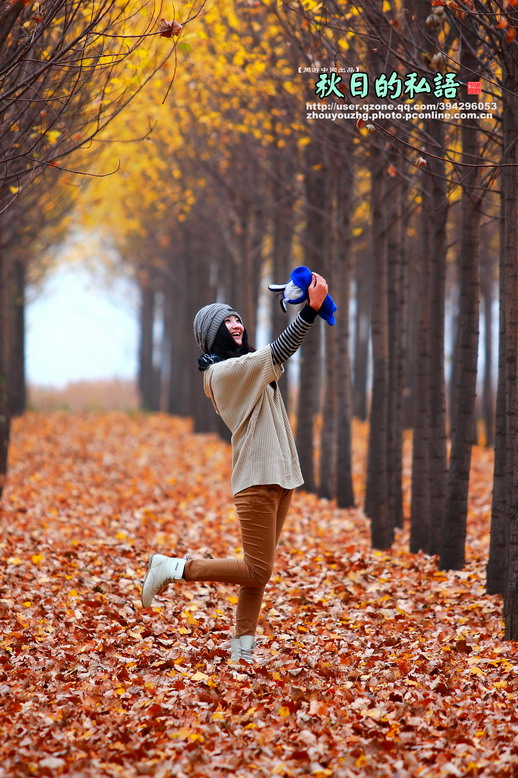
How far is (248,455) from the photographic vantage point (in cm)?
508

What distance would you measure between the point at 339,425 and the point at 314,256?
290cm

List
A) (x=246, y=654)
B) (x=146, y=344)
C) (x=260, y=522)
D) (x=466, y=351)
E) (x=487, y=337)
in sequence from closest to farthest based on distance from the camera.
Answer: (x=260, y=522) < (x=246, y=654) < (x=466, y=351) < (x=487, y=337) < (x=146, y=344)

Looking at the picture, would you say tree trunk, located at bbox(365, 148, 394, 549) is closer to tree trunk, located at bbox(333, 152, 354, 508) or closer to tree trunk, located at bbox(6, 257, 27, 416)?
tree trunk, located at bbox(333, 152, 354, 508)

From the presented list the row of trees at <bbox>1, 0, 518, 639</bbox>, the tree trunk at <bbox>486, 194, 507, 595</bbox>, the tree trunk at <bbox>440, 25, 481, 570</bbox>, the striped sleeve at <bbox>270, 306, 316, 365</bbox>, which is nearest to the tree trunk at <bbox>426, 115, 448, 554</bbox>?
the row of trees at <bbox>1, 0, 518, 639</bbox>

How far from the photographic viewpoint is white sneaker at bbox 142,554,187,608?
522 centimetres

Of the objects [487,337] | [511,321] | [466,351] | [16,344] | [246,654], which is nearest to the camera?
[246,654]

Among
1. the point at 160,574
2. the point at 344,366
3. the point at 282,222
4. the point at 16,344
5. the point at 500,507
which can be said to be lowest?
the point at 160,574

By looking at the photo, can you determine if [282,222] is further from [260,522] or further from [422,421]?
[260,522]

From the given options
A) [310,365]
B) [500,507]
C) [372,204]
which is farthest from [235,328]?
[310,365]

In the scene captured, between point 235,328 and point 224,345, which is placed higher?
point 235,328

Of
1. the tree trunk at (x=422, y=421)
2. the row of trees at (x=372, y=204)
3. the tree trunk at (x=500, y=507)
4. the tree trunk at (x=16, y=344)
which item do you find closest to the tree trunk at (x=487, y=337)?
the row of trees at (x=372, y=204)

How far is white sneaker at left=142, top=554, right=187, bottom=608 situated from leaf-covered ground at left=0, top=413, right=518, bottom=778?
1.70 feet

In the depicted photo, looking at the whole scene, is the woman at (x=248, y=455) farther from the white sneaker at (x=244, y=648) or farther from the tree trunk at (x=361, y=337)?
the tree trunk at (x=361, y=337)

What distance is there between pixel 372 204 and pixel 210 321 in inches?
191
